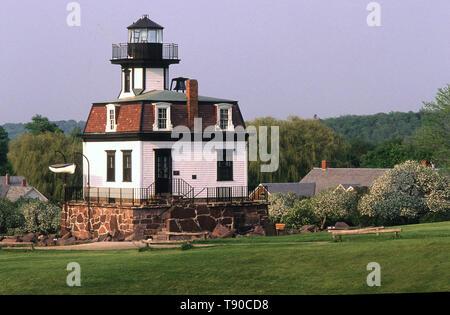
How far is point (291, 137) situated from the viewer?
100 m

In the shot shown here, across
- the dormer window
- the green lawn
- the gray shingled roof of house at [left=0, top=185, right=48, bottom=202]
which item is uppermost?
the dormer window

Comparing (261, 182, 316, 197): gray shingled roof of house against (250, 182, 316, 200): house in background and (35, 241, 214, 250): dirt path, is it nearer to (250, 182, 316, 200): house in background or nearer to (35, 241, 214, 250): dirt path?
(250, 182, 316, 200): house in background

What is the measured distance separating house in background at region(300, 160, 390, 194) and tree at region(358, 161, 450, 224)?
71.9 ft

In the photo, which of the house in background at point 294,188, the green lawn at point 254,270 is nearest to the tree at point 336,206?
the house in background at point 294,188

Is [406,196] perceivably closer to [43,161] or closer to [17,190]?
[43,161]

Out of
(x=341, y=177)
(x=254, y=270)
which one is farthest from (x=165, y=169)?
(x=341, y=177)

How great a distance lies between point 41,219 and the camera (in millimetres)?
59438

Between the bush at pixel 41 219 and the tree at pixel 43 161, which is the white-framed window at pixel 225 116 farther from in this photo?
the tree at pixel 43 161

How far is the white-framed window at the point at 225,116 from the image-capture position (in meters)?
52.5

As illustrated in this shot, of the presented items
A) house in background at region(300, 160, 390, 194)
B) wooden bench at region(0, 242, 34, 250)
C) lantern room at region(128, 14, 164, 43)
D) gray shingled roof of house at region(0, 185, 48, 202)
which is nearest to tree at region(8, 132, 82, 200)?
gray shingled roof of house at region(0, 185, 48, 202)

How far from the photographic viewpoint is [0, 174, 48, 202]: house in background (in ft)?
282

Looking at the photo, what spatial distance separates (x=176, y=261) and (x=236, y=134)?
20.6m

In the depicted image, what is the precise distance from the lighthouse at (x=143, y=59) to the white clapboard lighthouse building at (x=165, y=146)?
6.19 feet

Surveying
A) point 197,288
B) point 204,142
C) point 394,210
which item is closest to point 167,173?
point 204,142
